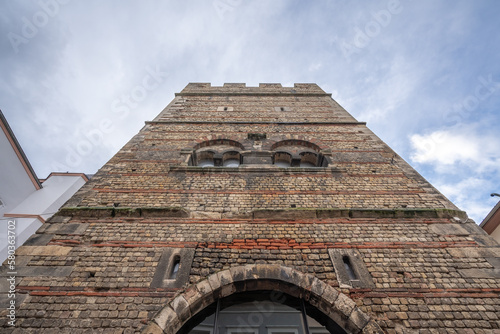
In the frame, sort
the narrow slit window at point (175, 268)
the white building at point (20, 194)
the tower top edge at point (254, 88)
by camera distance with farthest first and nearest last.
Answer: the tower top edge at point (254, 88)
the white building at point (20, 194)
the narrow slit window at point (175, 268)

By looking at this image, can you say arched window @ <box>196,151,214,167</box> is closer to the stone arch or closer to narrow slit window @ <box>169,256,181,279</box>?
narrow slit window @ <box>169,256,181,279</box>

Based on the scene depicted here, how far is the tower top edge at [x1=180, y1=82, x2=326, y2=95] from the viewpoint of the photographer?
11570 millimetres

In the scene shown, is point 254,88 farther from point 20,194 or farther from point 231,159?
point 20,194

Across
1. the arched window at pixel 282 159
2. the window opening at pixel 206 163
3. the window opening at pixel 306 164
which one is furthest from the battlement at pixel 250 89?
the window opening at pixel 306 164

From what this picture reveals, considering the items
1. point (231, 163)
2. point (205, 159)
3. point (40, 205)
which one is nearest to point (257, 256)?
point (231, 163)

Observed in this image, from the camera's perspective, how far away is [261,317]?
10.3 ft

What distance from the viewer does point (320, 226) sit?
4.09m

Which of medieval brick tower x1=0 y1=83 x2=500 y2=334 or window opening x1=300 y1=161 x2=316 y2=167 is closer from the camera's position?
medieval brick tower x1=0 y1=83 x2=500 y2=334

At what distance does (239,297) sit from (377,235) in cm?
244

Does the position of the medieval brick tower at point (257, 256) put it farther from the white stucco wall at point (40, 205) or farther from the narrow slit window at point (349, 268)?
the white stucco wall at point (40, 205)

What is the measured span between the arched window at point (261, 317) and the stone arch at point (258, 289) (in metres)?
0.12

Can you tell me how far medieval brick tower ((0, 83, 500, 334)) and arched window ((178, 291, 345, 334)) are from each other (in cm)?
2

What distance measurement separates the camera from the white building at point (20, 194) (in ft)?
23.7

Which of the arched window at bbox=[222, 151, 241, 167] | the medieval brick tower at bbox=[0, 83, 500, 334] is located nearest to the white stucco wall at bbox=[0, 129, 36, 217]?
the medieval brick tower at bbox=[0, 83, 500, 334]
